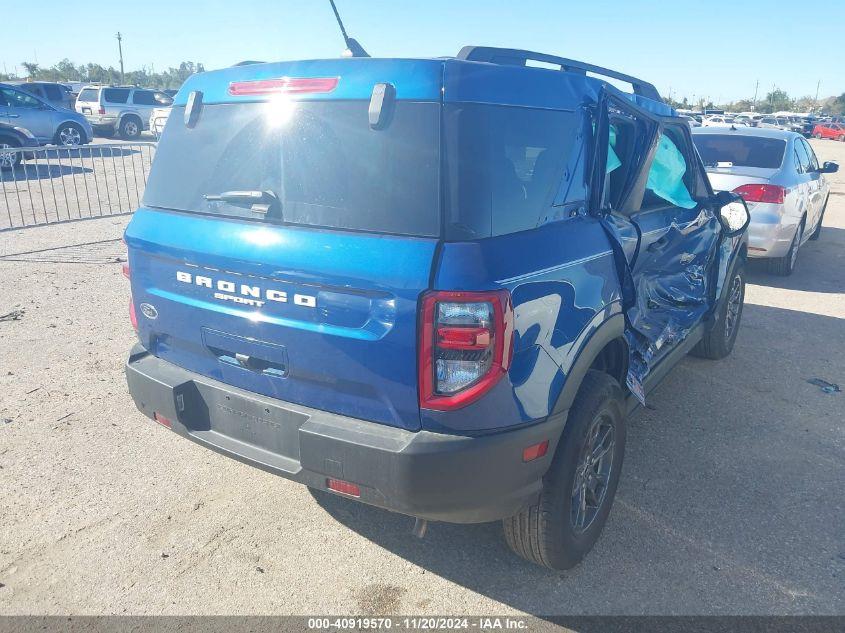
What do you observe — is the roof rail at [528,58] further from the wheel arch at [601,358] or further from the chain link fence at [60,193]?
the chain link fence at [60,193]

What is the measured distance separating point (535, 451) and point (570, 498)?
43cm

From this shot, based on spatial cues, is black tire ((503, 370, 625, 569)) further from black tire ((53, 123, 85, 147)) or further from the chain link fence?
black tire ((53, 123, 85, 147))

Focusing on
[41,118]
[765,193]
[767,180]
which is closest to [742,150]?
[767,180]

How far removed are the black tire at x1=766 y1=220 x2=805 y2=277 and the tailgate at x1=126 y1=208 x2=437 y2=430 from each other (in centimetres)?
749

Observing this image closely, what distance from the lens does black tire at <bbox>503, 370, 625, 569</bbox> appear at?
271 cm

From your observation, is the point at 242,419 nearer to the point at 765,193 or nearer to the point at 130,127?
the point at 765,193

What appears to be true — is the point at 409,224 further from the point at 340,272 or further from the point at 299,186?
the point at 299,186

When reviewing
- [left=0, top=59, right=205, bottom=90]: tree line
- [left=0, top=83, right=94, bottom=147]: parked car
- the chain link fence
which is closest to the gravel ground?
the chain link fence

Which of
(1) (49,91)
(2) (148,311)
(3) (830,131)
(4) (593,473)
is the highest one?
(1) (49,91)

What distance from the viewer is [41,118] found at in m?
19.8

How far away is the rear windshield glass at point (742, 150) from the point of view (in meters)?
7.95

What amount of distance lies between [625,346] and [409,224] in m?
1.49

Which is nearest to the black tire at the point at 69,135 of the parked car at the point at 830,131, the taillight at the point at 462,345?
the taillight at the point at 462,345

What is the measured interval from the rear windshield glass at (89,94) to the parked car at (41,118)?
7295 millimetres
